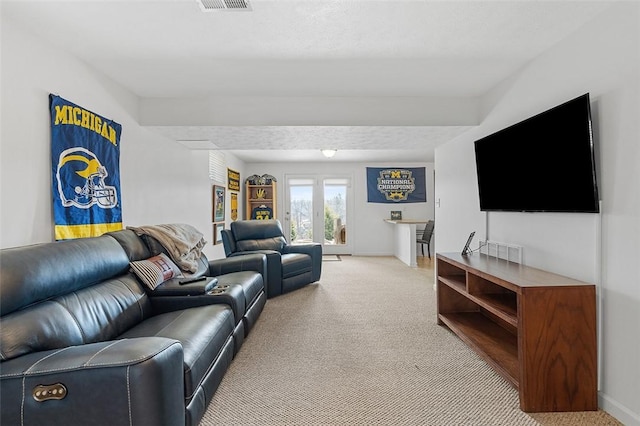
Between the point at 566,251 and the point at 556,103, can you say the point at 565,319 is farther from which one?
the point at 556,103

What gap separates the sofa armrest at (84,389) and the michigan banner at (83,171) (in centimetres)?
135

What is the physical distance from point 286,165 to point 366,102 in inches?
182

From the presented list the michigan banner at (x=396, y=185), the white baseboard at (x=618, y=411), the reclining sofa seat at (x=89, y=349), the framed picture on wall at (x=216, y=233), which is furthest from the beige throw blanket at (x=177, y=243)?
the michigan banner at (x=396, y=185)

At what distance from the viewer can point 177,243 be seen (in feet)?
9.32

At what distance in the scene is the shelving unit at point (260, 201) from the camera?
739cm

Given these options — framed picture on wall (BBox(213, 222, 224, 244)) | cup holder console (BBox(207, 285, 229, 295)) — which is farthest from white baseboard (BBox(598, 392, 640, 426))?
framed picture on wall (BBox(213, 222, 224, 244))

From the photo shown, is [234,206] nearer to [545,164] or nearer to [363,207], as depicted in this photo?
[363,207]

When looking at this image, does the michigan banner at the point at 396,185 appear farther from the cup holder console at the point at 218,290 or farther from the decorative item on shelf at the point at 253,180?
the cup holder console at the point at 218,290

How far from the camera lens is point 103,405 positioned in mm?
1139

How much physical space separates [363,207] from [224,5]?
20.6 feet

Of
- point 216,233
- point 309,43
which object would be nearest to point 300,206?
point 216,233

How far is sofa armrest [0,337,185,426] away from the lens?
1121 millimetres

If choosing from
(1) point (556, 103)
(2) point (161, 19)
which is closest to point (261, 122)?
(2) point (161, 19)

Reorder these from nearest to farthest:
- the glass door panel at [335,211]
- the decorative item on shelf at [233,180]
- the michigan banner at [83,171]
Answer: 1. the michigan banner at [83,171]
2. the decorative item on shelf at [233,180]
3. the glass door panel at [335,211]
